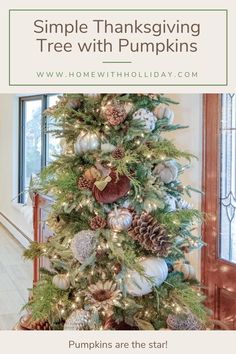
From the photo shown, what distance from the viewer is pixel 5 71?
97 cm

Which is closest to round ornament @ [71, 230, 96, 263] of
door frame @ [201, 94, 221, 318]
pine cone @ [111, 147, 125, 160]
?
pine cone @ [111, 147, 125, 160]

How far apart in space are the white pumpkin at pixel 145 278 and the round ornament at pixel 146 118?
378 mm

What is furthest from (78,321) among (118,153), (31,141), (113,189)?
(31,141)

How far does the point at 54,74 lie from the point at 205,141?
106cm

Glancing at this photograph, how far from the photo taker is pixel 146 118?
3.92 ft

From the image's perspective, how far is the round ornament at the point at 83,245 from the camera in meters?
1.15

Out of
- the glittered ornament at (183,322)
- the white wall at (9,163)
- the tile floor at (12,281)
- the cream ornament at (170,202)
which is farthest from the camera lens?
the white wall at (9,163)

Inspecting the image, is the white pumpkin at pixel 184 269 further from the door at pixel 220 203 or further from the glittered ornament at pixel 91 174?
the door at pixel 220 203

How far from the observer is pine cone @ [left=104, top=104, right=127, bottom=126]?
1166 mm

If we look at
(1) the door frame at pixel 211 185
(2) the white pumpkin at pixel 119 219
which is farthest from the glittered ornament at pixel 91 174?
(1) the door frame at pixel 211 185

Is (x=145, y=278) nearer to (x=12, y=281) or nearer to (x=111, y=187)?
(x=111, y=187)

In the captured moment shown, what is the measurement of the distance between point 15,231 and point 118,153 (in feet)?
12.3

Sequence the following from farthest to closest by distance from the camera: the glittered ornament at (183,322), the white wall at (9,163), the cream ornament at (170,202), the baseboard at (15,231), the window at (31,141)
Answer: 1. the white wall at (9,163)
2. the baseboard at (15,231)
3. the window at (31,141)
4. the cream ornament at (170,202)
5. the glittered ornament at (183,322)
